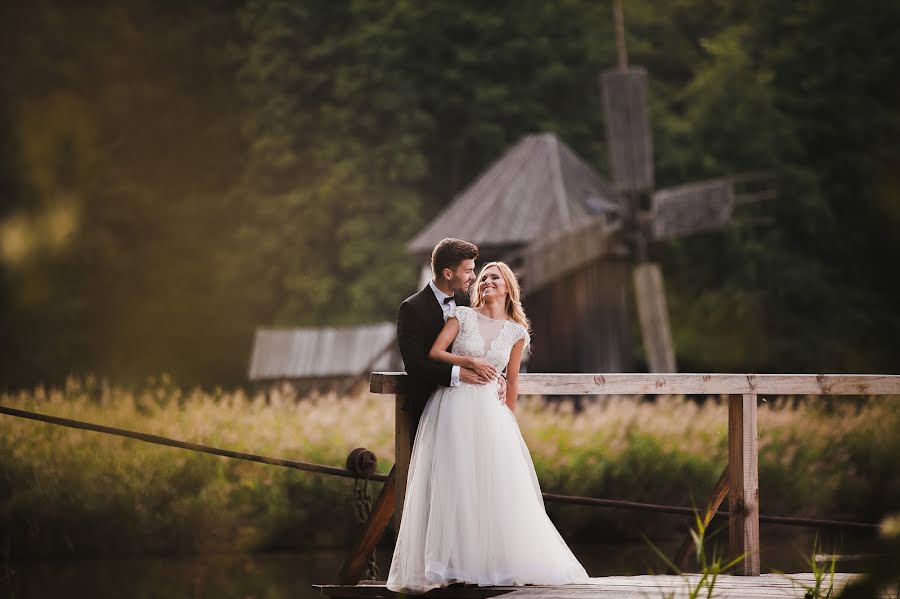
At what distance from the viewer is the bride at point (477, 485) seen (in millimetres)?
5562

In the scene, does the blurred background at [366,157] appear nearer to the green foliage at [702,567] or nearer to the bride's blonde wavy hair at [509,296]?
the bride's blonde wavy hair at [509,296]

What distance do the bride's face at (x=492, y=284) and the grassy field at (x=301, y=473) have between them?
18.9ft

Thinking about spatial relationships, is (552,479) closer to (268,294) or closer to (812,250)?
(812,250)

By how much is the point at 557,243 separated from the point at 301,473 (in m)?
7.48

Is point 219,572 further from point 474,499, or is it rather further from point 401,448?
point 474,499

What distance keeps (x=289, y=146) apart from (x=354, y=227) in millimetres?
2895

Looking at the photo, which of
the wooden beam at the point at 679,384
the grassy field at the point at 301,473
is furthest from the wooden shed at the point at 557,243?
the wooden beam at the point at 679,384

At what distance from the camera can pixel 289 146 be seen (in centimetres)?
2950

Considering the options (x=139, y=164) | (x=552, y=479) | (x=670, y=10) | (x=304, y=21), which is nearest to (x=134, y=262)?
(x=139, y=164)

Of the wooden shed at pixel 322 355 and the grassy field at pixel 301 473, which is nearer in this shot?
the grassy field at pixel 301 473

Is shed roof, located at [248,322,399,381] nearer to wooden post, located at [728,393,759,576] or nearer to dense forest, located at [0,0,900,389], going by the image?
dense forest, located at [0,0,900,389]

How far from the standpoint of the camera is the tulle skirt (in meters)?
5.56

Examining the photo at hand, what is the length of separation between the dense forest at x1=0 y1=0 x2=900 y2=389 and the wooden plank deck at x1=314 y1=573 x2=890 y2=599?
65.4 ft

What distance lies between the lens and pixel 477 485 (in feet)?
18.5
